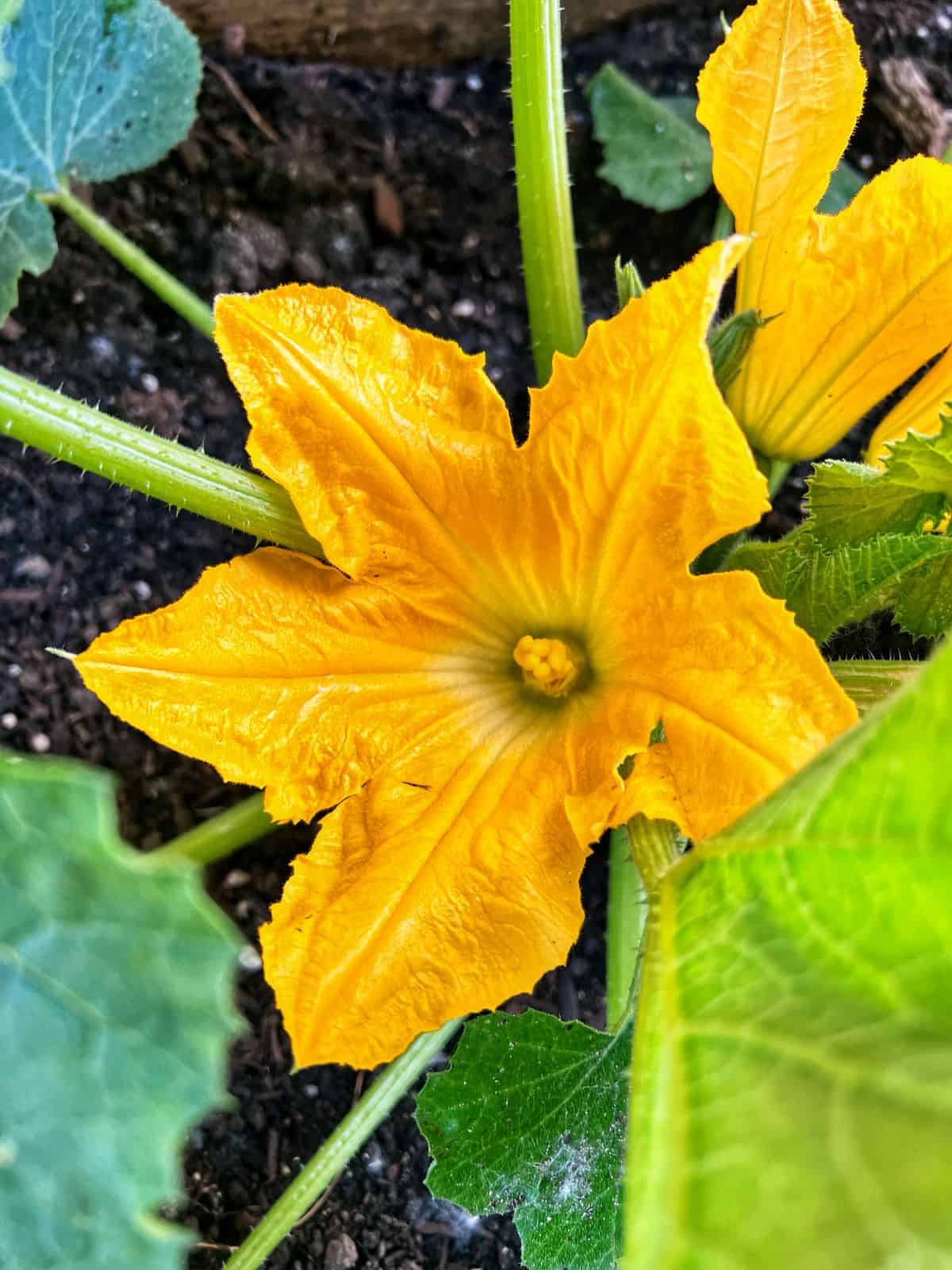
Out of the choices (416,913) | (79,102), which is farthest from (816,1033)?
(79,102)

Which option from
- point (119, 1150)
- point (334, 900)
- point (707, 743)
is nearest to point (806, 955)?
point (707, 743)

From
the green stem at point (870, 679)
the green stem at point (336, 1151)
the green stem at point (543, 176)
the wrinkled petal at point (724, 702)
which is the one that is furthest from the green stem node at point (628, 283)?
the green stem at point (336, 1151)

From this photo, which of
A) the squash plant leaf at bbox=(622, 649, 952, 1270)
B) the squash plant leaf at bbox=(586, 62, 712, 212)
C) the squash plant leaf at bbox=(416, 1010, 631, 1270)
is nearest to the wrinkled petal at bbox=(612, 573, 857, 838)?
the squash plant leaf at bbox=(622, 649, 952, 1270)

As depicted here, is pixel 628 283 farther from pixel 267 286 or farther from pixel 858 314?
pixel 267 286

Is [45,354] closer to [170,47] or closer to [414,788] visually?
[170,47]

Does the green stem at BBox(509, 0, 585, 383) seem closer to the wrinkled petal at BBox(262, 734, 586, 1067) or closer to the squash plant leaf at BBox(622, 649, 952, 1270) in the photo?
the wrinkled petal at BBox(262, 734, 586, 1067)

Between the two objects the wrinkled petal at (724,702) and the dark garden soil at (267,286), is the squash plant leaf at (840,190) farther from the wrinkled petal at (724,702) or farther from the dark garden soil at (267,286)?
the wrinkled petal at (724,702)

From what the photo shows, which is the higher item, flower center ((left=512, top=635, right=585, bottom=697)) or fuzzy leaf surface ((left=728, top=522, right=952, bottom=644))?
fuzzy leaf surface ((left=728, top=522, right=952, bottom=644))
